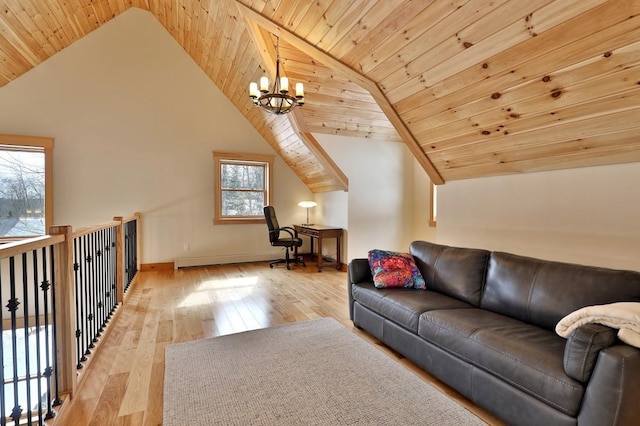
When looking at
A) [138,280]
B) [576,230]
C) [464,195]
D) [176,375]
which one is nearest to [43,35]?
[138,280]

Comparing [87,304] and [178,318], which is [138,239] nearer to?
[178,318]

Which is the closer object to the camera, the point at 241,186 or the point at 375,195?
the point at 375,195

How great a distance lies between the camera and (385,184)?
546cm

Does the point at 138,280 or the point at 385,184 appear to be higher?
the point at 385,184

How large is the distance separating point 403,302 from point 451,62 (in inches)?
71.1

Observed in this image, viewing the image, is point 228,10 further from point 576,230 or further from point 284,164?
point 576,230

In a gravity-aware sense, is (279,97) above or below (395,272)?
above

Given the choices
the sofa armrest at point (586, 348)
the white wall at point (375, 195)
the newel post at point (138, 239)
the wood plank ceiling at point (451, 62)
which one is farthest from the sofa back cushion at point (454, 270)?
the newel post at point (138, 239)

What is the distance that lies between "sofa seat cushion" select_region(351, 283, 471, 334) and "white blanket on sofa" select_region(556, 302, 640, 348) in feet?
2.61

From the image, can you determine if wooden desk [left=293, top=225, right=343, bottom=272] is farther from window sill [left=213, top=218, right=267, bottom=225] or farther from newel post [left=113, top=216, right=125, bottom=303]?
newel post [left=113, top=216, right=125, bottom=303]

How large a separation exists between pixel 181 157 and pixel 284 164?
6.11ft

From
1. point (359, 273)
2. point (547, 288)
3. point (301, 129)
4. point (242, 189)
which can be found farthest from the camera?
point (242, 189)

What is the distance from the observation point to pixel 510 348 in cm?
157

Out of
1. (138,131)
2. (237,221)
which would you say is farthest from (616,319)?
(138,131)
